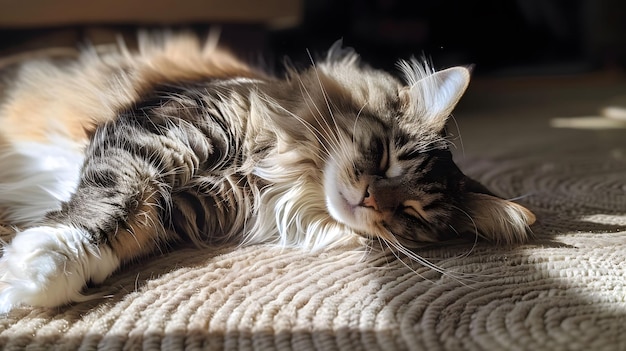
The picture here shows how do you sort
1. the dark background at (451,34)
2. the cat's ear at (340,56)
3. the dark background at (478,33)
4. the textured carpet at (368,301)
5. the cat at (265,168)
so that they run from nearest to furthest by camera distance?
the textured carpet at (368,301), the cat at (265,168), the cat's ear at (340,56), the dark background at (451,34), the dark background at (478,33)

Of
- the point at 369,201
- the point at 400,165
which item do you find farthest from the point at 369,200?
the point at 400,165

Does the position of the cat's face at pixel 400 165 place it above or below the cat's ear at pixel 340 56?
below

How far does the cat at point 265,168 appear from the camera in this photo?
1196mm

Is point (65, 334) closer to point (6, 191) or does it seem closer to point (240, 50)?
point (6, 191)

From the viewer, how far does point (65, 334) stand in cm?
90

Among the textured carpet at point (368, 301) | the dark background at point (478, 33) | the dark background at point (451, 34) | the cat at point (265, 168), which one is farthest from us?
the dark background at point (478, 33)

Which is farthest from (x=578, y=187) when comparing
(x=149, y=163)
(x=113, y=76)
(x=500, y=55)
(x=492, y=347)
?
(x=500, y=55)

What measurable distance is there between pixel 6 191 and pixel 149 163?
0.44 metres

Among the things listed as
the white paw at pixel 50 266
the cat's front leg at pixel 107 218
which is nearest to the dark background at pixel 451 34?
the cat's front leg at pixel 107 218

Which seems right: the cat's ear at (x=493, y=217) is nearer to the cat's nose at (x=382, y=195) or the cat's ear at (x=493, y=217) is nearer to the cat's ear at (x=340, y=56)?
the cat's nose at (x=382, y=195)

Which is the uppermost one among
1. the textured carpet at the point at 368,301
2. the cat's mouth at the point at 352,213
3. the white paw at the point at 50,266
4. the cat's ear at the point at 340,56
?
the cat's ear at the point at 340,56

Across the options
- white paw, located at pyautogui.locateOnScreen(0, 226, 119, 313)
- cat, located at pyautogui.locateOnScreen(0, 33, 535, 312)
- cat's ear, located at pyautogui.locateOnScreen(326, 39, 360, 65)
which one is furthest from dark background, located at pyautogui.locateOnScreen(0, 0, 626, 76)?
white paw, located at pyautogui.locateOnScreen(0, 226, 119, 313)

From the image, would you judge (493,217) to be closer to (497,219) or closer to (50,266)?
(497,219)

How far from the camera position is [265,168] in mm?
1328
